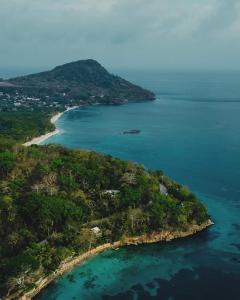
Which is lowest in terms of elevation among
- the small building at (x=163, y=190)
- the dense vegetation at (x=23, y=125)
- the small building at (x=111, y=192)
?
the small building at (x=163, y=190)

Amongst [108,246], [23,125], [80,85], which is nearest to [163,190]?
[108,246]

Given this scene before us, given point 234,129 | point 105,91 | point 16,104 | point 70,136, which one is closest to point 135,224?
point 70,136

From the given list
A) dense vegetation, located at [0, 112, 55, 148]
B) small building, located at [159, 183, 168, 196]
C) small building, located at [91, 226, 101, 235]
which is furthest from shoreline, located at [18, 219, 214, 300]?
dense vegetation, located at [0, 112, 55, 148]

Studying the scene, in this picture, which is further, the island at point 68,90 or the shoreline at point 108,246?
the island at point 68,90

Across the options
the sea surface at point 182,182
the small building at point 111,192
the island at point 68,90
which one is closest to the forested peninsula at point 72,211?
the small building at point 111,192

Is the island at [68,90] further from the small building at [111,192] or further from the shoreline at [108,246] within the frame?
the shoreline at [108,246]

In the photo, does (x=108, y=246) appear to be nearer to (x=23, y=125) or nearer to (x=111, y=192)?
(x=111, y=192)

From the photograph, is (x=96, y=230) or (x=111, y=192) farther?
(x=111, y=192)
